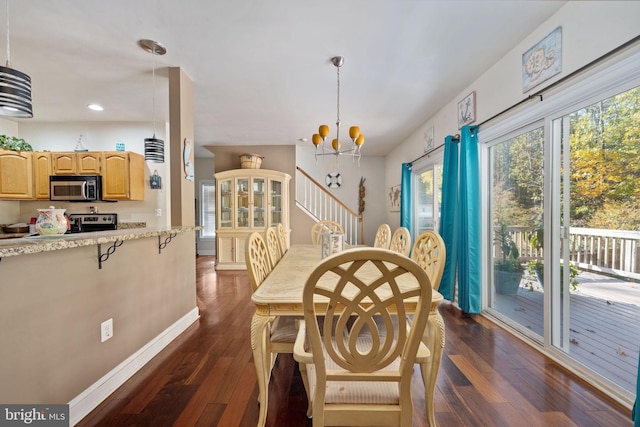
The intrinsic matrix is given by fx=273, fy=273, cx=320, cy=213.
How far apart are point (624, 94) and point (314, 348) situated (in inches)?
89.2

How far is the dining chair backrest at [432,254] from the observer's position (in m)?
1.53

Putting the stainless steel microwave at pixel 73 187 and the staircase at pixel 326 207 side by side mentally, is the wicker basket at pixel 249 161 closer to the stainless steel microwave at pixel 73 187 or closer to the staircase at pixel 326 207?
the staircase at pixel 326 207

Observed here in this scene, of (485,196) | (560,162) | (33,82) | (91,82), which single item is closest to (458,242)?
(485,196)

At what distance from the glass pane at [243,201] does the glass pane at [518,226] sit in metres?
4.00

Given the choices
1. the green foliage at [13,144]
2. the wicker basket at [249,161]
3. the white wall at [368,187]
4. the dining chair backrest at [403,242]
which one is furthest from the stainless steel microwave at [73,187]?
the white wall at [368,187]

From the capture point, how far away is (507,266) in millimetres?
2719

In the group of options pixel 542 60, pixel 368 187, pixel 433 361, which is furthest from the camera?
pixel 368 187

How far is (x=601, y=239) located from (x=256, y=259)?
220 centimetres

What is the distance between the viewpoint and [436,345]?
1271mm

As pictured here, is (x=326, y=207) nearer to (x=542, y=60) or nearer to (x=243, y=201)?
(x=243, y=201)

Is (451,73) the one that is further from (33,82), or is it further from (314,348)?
(33,82)

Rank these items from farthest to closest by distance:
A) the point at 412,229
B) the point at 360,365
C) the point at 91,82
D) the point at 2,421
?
the point at 412,229 → the point at 91,82 → the point at 2,421 → the point at 360,365

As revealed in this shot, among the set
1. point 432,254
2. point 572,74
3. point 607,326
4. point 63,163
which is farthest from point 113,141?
point 607,326

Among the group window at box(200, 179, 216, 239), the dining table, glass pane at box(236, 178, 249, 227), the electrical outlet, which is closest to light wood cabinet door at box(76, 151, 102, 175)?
glass pane at box(236, 178, 249, 227)
